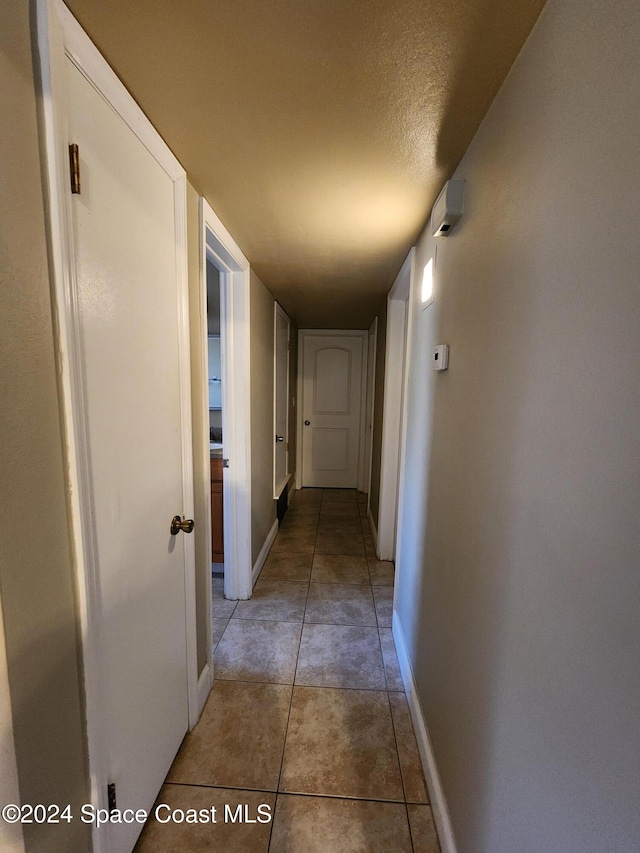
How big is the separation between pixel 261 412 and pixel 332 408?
2178mm

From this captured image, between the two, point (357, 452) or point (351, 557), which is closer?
point (351, 557)

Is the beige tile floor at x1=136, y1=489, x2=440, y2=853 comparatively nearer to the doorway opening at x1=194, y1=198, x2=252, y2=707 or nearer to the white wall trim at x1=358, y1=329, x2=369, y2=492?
the doorway opening at x1=194, y1=198, x2=252, y2=707

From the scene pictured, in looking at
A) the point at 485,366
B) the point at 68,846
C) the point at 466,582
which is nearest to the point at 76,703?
the point at 68,846

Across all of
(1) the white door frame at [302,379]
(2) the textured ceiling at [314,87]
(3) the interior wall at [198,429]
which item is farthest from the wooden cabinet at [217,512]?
(1) the white door frame at [302,379]

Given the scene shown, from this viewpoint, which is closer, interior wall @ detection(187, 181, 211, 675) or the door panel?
interior wall @ detection(187, 181, 211, 675)

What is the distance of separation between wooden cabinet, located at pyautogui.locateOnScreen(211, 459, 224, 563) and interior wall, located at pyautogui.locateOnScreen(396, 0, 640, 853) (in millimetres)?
1775

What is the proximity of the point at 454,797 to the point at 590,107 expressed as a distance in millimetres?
1656

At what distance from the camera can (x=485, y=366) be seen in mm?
921

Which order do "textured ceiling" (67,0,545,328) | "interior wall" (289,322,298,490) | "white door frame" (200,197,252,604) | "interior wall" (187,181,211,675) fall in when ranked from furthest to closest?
"interior wall" (289,322,298,490)
"white door frame" (200,197,252,604)
"interior wall" (187,181,211,675)
"textured ceiling" (67,0,545,328)

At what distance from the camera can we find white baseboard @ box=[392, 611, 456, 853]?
103cm

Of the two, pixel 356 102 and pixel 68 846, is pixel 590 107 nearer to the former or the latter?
pixel 356 102

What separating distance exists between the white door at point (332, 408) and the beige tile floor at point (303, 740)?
2.48m

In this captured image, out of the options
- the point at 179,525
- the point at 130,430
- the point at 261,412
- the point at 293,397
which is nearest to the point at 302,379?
the point at 293,397

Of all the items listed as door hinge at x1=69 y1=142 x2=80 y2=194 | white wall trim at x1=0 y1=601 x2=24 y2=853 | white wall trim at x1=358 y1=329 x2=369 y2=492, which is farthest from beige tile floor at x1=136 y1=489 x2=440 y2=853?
white wall trim at x1=358 y1=329 x2=369 y2=492
